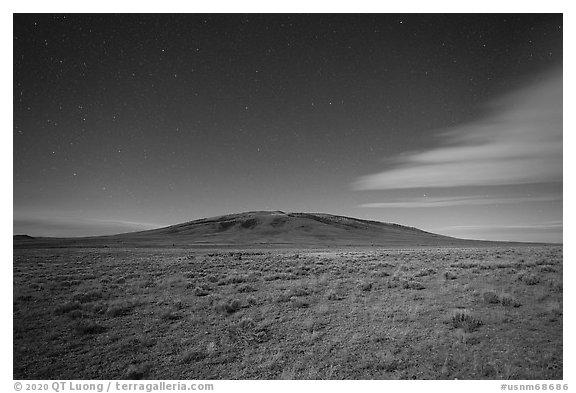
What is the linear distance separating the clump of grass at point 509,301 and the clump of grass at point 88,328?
7012 mm

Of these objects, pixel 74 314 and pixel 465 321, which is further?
pixel 74 314

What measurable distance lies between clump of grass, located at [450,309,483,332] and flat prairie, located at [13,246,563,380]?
0.02 meters

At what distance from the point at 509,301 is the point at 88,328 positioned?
7.33 meters

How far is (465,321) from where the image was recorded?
5082 millimetres

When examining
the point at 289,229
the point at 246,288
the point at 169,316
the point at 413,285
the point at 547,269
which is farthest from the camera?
the point at 289,229

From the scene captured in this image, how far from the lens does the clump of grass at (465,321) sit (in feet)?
16.2

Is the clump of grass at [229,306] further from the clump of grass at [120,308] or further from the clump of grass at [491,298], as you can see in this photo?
the clump of grass at [491,298]

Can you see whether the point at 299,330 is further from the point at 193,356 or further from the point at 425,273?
the point at 425,273

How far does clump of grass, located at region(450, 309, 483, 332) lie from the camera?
4.93 m

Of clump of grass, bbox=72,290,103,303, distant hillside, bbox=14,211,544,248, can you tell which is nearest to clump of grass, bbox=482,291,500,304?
clump of grass, bbox=72,290,103,303

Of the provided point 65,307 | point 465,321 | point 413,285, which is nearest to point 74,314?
point 65,307
